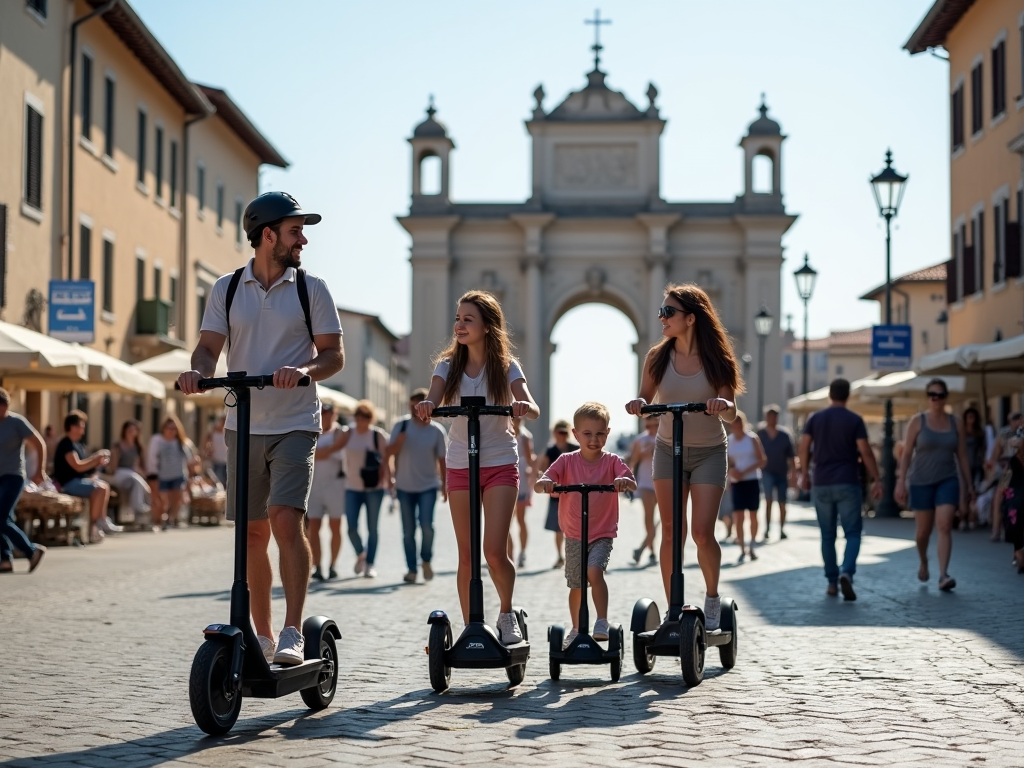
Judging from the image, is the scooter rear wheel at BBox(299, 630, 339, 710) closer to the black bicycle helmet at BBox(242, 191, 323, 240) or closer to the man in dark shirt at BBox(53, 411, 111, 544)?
the black bicycle helmet at BBox(242, 191, 323, 240)

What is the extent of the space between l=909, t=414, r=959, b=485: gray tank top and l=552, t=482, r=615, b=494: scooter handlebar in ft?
22.1

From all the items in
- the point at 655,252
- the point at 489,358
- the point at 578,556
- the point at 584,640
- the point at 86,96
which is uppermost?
the point at 655,252

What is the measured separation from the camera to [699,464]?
8742mm

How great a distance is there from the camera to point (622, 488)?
333 inches

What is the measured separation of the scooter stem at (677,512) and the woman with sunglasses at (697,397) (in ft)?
1.52

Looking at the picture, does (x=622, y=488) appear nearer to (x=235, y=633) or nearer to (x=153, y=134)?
(x=235, y=633)

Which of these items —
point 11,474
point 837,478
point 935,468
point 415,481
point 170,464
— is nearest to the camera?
point 837,478

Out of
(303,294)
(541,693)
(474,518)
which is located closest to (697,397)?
(474,518)

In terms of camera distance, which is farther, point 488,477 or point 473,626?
point 488,477

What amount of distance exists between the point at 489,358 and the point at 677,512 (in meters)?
1.17

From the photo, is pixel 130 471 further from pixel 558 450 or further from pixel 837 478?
pixel 837 478

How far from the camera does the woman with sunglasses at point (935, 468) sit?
14570mm

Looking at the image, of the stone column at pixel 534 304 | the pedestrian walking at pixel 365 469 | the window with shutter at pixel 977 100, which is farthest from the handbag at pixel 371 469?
the stone column at pixel 534 304

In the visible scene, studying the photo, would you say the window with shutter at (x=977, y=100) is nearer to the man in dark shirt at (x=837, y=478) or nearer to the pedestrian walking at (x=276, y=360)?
the man in dark shirt at (x=837, y=478)
